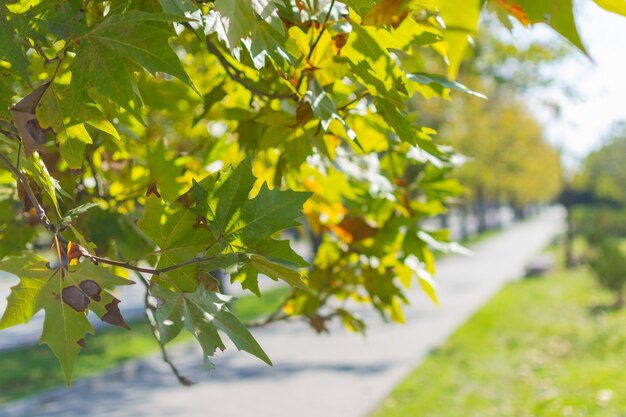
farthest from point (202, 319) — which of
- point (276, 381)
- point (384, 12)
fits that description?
point (276, 381)

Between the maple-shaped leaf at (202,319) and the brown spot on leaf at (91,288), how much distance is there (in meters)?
0.09

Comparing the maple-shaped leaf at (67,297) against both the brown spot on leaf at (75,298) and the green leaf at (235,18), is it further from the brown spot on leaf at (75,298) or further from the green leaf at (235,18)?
the green leaf at (235,18)

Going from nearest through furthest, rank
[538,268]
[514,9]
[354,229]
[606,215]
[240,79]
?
[514,9] → [240,79] → [354,229] → [538,268] → [606,215]

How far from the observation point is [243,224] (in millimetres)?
1155

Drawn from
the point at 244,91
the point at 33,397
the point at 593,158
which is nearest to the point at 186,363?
the point at 33,397

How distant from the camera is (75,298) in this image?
3.59 feet

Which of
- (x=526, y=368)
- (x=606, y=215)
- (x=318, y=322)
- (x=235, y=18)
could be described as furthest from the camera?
(x=606, y=215)

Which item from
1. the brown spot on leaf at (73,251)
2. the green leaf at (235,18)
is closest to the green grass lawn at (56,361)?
the brown spot on leaf at (73,251)

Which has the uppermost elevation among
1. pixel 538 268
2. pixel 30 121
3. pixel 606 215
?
pixel 30 121

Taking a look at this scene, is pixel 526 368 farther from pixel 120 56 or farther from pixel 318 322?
pixel 120 56

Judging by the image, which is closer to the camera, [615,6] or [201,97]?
[615,6]

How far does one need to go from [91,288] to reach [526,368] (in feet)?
29.3

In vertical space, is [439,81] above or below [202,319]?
above

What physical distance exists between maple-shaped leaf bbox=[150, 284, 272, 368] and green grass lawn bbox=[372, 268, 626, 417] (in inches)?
258
